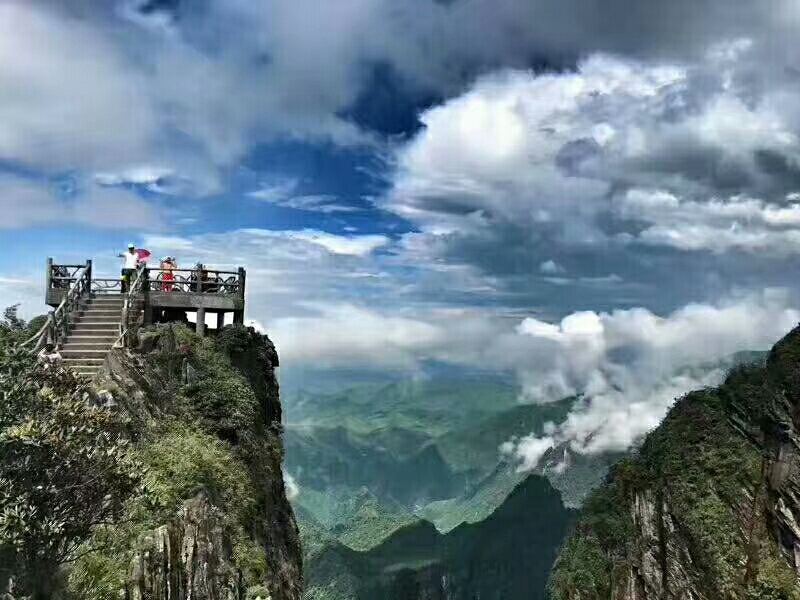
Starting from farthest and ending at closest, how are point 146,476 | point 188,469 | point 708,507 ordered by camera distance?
1. point 708,507
2. point 188,469
3. point 146,476

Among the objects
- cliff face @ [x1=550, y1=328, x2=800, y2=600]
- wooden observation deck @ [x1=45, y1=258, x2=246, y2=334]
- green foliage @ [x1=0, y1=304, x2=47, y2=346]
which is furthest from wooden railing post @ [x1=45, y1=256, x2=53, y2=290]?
cliff face @ [x1=550, y1=328, x2=800, y2=600]

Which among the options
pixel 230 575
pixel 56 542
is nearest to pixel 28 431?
pixel 56 542

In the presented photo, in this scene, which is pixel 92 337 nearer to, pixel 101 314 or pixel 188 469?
pixel 101 314

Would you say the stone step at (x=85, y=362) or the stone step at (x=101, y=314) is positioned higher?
the stone step at (x=101, y=314)

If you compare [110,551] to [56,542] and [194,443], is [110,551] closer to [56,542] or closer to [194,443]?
[56,542]

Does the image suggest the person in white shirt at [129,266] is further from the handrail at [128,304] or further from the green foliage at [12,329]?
the green foliage at [12,329]

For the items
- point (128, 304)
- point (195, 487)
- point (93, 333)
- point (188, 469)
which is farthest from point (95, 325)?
point (195, 487)

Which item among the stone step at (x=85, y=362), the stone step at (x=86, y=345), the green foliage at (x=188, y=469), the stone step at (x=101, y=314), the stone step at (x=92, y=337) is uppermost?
the stone step at (x=101, y=314)

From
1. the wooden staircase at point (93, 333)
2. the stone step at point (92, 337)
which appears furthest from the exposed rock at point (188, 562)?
the stone step at point (92, 337)
